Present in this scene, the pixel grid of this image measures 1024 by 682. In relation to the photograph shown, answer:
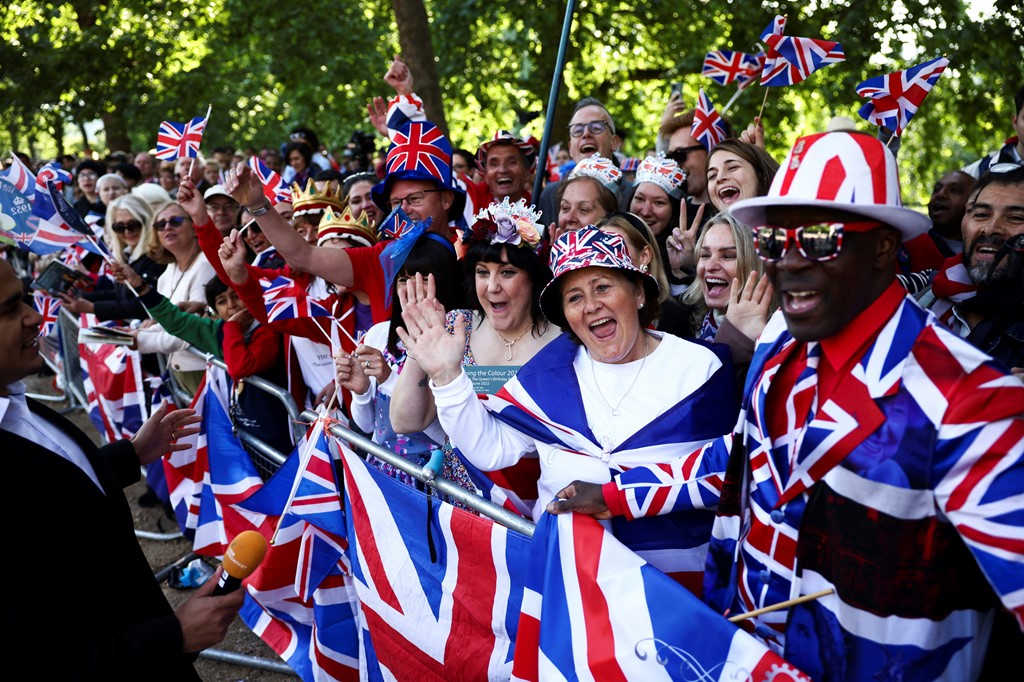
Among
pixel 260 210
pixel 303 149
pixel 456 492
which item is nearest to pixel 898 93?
pixel 456 492

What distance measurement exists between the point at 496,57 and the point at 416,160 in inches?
383

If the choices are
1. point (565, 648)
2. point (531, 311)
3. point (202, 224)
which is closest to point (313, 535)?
point (531, 311)

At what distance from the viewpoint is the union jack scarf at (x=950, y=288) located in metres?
3.26

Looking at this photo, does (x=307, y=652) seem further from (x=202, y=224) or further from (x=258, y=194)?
(x=202, y=224)

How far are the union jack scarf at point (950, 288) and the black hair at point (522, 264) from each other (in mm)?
1630

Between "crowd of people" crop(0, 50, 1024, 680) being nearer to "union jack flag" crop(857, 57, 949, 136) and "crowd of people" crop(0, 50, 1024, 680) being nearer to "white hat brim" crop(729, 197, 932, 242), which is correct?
"white hat brim" crop(729, 197, 932, 242)

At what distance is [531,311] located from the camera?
372cm

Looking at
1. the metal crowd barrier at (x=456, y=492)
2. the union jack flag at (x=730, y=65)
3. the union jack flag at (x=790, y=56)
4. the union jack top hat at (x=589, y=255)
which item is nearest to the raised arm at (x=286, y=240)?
the metal crowd barrier at (x=456, y=492)

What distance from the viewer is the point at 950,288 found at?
3316mm

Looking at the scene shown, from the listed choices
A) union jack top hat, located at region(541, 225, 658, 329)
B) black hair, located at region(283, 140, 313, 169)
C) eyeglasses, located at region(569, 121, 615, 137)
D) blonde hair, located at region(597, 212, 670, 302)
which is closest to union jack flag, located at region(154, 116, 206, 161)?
eyeglasses, located at region(569, 121, 615, 137)

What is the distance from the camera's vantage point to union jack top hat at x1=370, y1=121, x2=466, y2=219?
480 cm

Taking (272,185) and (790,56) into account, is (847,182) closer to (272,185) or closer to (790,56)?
(790,56)

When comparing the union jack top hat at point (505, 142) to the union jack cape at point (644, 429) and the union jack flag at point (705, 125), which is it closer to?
the union jack flag at point (705, 125)

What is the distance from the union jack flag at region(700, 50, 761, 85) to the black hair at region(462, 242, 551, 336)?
3250 millimetres
